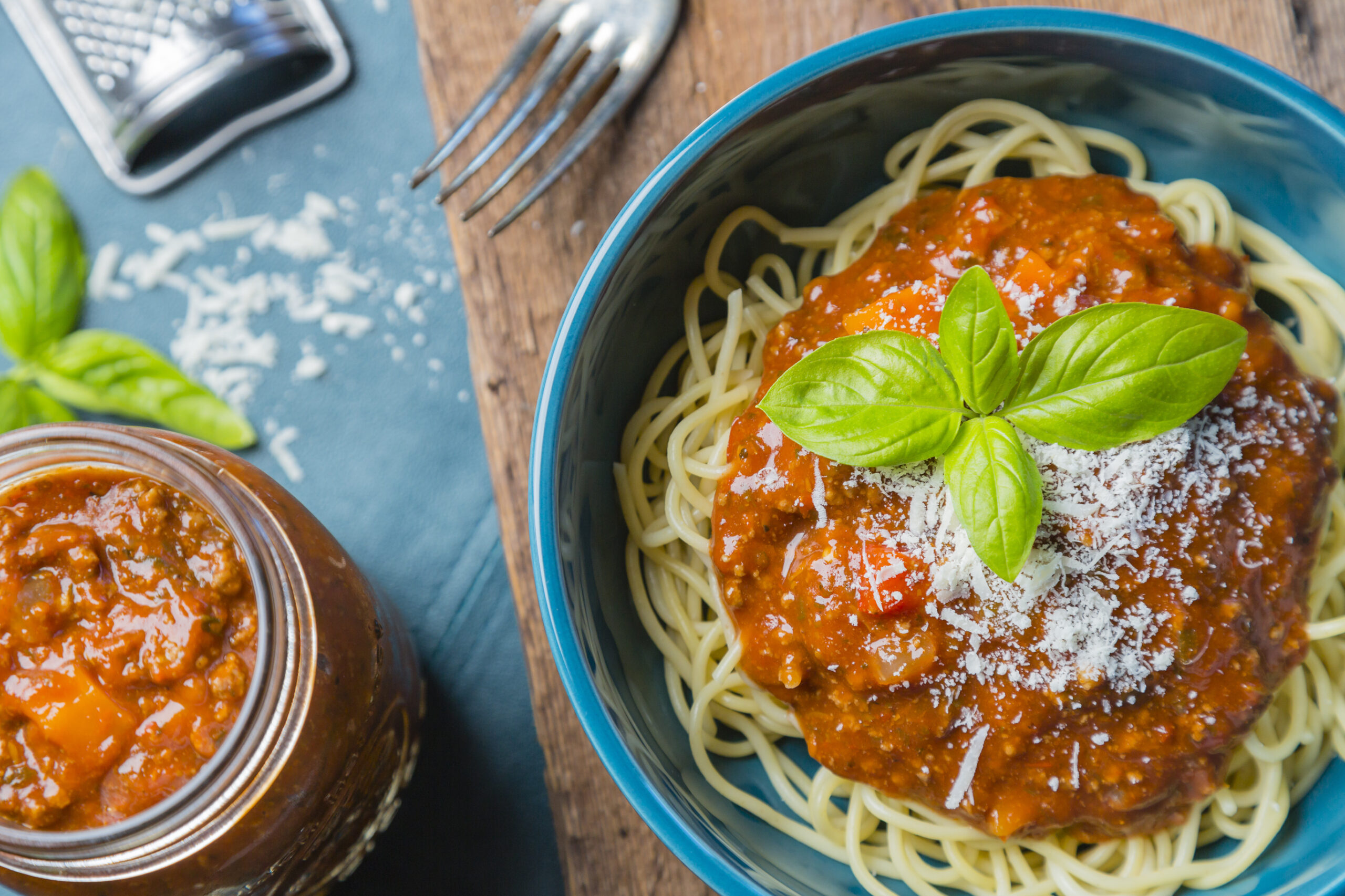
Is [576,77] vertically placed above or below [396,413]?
above

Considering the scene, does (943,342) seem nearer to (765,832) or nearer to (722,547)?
(722,547)

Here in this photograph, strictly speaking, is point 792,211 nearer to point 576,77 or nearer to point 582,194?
point 582,194

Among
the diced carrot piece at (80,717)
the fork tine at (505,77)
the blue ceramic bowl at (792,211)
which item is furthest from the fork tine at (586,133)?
the diced carrot piece at (80,717)

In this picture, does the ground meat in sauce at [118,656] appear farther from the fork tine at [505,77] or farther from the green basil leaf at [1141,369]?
the green basil leaf at [1141,369]

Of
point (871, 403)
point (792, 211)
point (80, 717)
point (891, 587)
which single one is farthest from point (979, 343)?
point (80, 717)

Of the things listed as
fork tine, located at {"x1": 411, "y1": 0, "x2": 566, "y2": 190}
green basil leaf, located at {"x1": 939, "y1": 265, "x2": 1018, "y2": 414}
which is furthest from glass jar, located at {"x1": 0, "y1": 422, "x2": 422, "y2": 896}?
green basil leaf, located at {"x1": 939, "y1": 265, "x2": 1018, "y2": 414}

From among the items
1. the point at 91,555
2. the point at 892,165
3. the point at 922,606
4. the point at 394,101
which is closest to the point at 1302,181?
the point at 892,165
